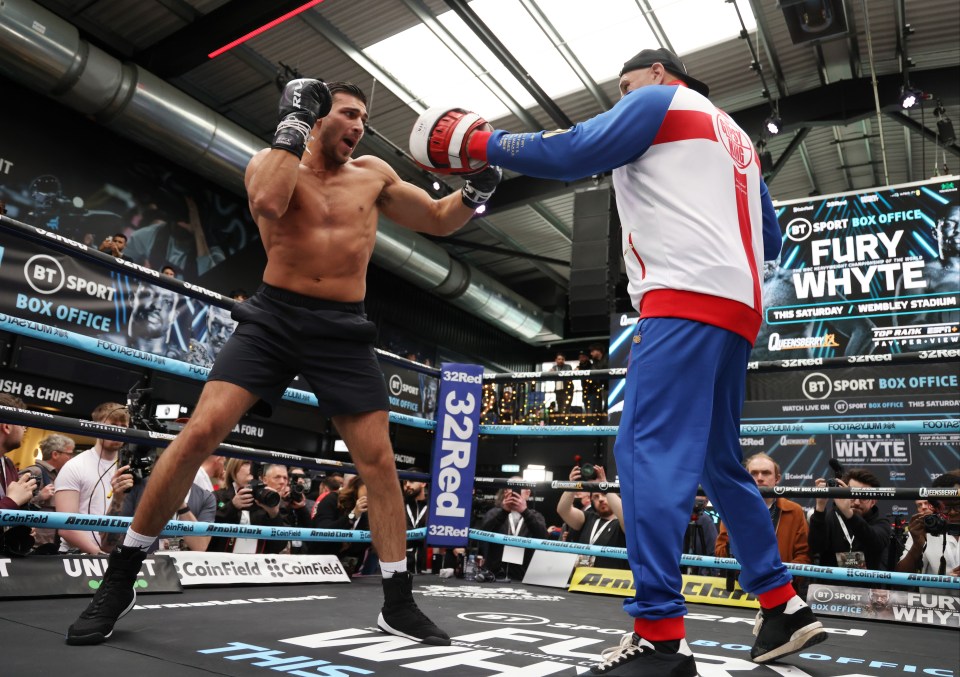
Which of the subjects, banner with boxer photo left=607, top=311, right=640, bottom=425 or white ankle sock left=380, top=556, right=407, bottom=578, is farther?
banner with boxer photo left=607, top=311, right=640, bottom=425

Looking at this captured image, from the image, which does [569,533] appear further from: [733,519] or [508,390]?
[508,390]

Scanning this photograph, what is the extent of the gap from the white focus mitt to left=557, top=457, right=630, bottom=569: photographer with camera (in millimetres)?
2262

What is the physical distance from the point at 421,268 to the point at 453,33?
155 inches

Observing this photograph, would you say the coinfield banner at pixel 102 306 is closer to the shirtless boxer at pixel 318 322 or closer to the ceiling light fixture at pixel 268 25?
the ceiling light fixture at pixel 268 25

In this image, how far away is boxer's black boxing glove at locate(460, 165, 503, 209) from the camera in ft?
5.93

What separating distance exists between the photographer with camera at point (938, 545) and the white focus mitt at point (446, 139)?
217 cm

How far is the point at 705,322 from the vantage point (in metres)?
1.36

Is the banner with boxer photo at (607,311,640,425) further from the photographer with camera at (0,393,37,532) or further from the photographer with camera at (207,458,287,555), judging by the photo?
the photographer with camera at (0,393,37,532)

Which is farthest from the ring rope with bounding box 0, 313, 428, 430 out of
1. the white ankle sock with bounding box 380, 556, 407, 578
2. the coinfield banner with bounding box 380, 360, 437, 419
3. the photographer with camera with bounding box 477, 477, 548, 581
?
the coinfield banner with bounding box 380, 360, 437, 419

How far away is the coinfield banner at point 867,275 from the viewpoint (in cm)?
568

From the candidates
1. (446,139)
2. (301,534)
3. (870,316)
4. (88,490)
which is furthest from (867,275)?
(88,490)

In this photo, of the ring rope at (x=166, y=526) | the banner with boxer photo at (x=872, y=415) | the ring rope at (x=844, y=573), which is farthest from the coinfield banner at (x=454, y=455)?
the banner with boxer photo at (x=872, y=415)

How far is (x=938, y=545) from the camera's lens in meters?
3.04

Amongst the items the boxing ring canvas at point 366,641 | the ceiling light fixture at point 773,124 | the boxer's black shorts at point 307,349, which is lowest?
the boxing ring canvas at point 366,641
